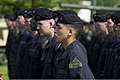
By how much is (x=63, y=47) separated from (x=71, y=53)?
0.34 metres

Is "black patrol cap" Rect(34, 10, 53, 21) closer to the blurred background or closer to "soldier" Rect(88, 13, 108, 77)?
"soldier" Rect(88, 13, 108, 77)

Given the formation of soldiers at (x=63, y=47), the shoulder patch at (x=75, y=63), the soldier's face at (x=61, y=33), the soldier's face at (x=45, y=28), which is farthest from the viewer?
the soldier's face at (x=45, y=28)

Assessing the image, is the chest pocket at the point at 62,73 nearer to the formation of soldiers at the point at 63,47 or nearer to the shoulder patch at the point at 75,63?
the formation of soldiers at the point at 63,47

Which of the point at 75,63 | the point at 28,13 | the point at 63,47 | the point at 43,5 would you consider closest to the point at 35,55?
the point at 28,13

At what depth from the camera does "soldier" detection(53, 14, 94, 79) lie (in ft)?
16.4

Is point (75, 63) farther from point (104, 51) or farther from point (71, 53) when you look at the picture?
point (104, 51)

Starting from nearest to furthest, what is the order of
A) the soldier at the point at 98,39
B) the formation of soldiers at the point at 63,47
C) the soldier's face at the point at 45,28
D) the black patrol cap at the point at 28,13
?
the formation of soldiers at the point at 63,47 < the soldier's face at the point at 45,28 < the black patrol cap at the point at 28,13 < the soldier at the point at 98,39

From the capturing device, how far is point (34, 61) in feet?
25.3

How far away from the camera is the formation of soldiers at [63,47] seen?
5.18m

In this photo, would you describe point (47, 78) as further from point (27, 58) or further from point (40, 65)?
point (27, 58)

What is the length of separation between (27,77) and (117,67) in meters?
1.57

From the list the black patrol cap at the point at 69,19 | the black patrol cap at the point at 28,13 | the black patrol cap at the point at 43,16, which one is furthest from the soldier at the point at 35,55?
the black patrol cap at the point at 69,19

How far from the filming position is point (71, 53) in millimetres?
5164

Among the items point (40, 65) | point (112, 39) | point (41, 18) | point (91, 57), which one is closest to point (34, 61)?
point (40, 65)
